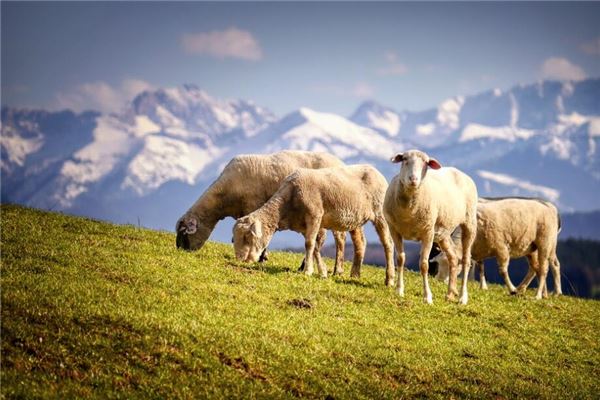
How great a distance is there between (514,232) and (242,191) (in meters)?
11.5

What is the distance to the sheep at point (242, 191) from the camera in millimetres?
28922

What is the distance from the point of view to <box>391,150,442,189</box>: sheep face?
22859mm

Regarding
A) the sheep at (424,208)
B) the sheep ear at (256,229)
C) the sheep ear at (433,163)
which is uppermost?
the sheep ear at (433,163)

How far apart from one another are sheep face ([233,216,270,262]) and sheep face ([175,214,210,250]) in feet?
12.6

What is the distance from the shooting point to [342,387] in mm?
16234

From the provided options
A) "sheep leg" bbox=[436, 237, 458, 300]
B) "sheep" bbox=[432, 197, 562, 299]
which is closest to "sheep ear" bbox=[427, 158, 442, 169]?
"sheep leg" bbox=[436, 237, 458, 300]

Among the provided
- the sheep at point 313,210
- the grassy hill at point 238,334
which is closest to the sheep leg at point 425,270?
the grassy hill at point 238,334

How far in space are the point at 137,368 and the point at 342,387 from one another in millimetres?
4228

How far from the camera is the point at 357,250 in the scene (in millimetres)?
27453

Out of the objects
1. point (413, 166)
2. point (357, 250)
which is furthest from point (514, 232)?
point (413, 166)

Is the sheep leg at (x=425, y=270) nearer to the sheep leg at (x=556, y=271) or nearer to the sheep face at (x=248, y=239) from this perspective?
the sheep face at (x=248, y=239)

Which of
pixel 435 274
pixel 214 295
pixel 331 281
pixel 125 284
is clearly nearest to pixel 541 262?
pixel 435 274

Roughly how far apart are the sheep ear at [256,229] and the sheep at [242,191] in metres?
3.54

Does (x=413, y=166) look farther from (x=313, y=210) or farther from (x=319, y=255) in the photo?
(x=319, y=255)
